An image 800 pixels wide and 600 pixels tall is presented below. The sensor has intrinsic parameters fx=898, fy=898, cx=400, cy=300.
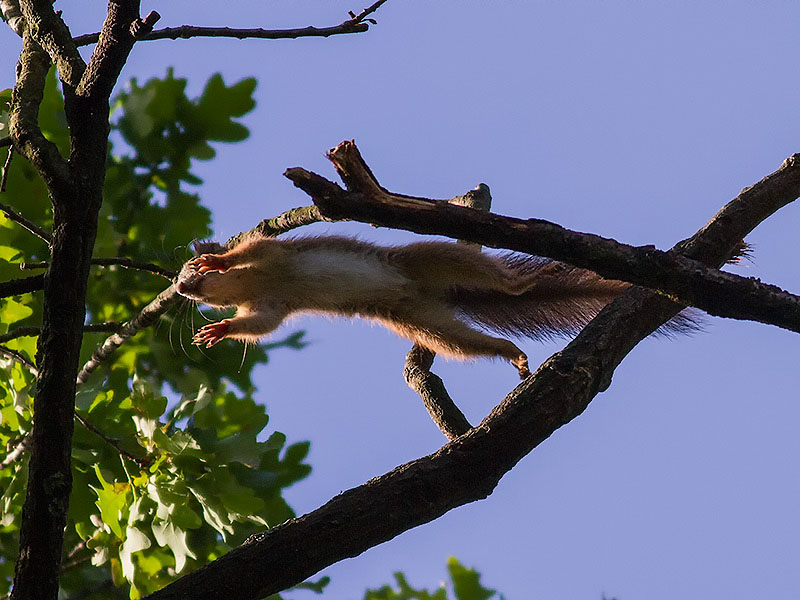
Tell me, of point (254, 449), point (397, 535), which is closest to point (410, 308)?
point (254, 449)

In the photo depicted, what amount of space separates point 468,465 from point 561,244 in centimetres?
72

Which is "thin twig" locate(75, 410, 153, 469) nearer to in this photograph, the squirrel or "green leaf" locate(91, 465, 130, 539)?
"green leaf" locate(91, 465, 130, 539)

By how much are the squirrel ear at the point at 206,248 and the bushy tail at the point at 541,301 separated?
3.83 feet

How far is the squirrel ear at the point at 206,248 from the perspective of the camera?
14.3 feet

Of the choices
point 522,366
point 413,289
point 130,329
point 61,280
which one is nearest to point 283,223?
point 413,289

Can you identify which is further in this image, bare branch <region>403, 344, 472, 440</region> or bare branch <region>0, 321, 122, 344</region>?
bare branch <region>403, 344, 472, 440</region>

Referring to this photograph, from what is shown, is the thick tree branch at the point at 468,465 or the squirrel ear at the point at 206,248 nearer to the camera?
the thick tree branch at the point at 468,465

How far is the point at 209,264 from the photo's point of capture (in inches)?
157

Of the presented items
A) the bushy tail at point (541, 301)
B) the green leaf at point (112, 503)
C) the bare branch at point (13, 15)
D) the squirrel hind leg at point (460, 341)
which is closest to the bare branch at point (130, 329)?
the green leaf at point (112, 503)

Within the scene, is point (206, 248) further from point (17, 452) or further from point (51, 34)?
point (51, 34)

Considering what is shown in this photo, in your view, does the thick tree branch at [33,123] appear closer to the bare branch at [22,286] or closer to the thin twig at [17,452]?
the bare branch at [22,286]

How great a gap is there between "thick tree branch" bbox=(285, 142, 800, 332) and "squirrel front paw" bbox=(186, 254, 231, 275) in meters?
1.68

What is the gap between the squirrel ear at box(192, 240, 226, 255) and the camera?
4352 millimetres

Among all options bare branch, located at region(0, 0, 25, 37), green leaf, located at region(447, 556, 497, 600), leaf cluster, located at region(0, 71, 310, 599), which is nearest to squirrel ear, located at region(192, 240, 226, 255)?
leaf cluster, located at region(0, 71, 310, 599)
